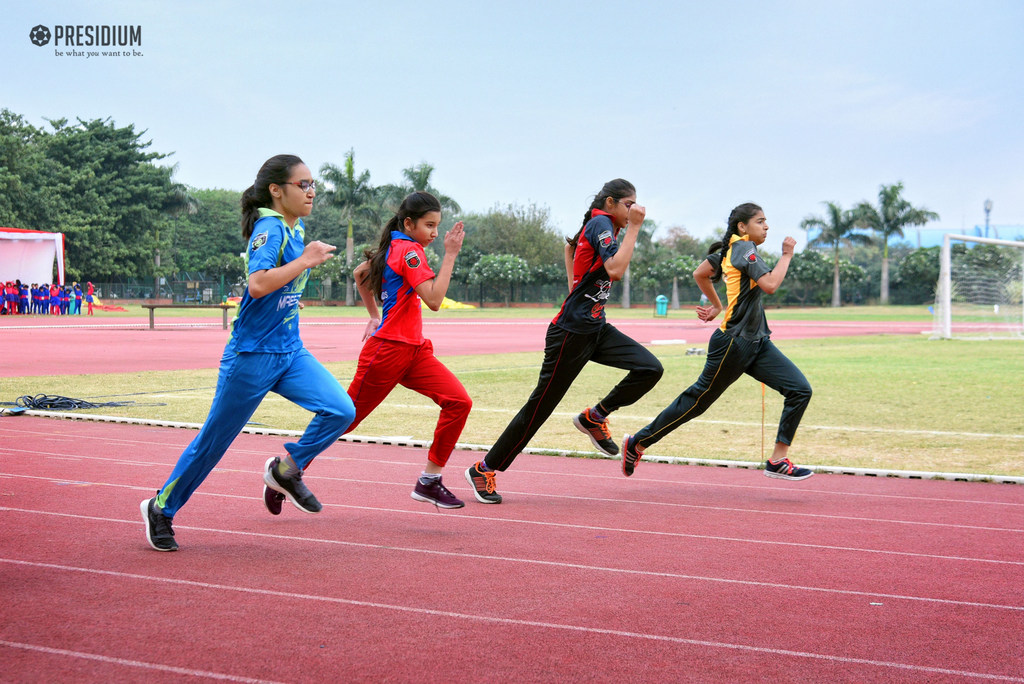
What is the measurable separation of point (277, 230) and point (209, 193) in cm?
10090

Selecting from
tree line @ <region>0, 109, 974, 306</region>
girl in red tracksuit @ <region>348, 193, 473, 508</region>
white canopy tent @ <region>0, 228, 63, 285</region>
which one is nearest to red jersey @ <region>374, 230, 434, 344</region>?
girl in red tracksuit @ <region>348, 193, 473, 508</region>

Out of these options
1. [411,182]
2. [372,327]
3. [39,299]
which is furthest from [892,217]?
[372,327]

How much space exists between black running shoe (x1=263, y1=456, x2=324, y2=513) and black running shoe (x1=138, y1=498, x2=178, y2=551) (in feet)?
1.66

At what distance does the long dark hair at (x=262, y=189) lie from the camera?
464 cm

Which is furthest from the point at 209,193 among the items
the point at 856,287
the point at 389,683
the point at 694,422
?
the point at 389,683

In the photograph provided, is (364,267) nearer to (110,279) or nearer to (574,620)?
(574,620)

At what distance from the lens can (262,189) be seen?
464 centimetres

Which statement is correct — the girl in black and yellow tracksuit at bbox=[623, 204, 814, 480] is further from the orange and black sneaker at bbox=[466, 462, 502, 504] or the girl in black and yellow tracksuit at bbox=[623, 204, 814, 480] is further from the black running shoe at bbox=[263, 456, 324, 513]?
the black running shoe at bbox=[263, 456, 324, 513]

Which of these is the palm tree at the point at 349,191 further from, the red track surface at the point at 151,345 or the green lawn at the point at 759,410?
the green lawn at the point at 759,410

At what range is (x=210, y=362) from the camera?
61.3ft

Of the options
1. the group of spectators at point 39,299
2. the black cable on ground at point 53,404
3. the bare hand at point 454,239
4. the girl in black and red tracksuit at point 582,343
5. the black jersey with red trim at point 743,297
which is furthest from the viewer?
the group of spectators at point 39,299

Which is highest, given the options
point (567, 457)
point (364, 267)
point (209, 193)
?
point (209, 193)

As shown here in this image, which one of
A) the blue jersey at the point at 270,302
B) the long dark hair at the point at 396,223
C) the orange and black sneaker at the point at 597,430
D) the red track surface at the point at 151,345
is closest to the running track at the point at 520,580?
the orange and black sneaker at the point at 597,430

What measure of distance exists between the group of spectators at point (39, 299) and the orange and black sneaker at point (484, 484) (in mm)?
40637
